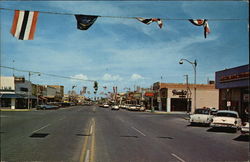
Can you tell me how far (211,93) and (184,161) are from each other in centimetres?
6380

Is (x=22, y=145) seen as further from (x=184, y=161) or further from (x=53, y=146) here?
(x=184, y=161)

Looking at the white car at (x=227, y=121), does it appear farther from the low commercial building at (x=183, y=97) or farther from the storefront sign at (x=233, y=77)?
the low commercial building at (x=183, y=97)

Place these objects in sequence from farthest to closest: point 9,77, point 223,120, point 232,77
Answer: point 9,77, point 232,77, point 223,120

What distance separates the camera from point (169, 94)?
66.5 metres

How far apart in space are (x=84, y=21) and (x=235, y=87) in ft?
83.5

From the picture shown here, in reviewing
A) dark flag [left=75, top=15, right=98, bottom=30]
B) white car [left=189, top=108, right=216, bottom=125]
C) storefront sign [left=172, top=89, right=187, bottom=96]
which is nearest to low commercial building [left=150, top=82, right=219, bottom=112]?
storefront sign [left=172, top=89, right=187, bottom=96]

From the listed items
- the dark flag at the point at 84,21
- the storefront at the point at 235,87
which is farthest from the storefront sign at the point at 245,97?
the dark flag at the point at 84,21

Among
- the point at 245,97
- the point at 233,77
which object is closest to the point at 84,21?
the point at 245,97

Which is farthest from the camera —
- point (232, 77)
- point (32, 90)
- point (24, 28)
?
point (32, 90)

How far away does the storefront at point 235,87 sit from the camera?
29.7 meters

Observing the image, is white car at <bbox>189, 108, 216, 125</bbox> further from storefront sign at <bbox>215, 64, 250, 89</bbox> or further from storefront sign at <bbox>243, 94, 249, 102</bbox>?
storefront sign at <bbox>215, 64, 250, 89</bbox>

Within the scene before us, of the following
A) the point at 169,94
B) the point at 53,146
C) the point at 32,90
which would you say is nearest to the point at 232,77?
the point at 53,146

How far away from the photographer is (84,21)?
1144 centimetres

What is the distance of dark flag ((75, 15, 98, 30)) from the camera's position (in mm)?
11328
